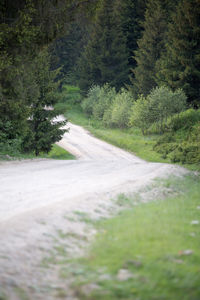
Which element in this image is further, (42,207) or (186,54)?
(186,54)

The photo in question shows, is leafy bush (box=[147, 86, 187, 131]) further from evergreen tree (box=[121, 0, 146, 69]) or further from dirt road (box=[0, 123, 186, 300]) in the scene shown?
evergreen tree (box=[121, 0, 146, 69])

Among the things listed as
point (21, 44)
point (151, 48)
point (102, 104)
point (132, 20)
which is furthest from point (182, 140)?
point (132, 20)

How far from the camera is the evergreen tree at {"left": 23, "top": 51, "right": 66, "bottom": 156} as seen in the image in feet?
69.0

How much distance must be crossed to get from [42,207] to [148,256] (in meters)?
3.23

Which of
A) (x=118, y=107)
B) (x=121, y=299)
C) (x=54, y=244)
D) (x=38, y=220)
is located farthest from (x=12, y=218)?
(x=118, y=107)

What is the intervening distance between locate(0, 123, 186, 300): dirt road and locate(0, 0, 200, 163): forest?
4.74 meters

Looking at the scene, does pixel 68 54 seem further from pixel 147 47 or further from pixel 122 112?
pixel 122 112

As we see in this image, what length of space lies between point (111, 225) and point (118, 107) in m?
31.2

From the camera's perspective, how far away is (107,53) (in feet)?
159

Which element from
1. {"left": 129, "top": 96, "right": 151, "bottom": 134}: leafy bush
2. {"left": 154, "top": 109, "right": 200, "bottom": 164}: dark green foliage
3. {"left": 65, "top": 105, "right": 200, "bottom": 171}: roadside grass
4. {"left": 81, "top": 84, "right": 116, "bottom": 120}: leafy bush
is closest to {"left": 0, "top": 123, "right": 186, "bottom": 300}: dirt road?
{"left": 154, "top": 109, "right": 200, "bottom": 164}: dark green foliage

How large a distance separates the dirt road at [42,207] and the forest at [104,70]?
474 cm

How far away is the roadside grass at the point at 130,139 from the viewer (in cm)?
2484

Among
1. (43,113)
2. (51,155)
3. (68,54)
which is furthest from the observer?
(68,54)

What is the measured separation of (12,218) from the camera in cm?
639
